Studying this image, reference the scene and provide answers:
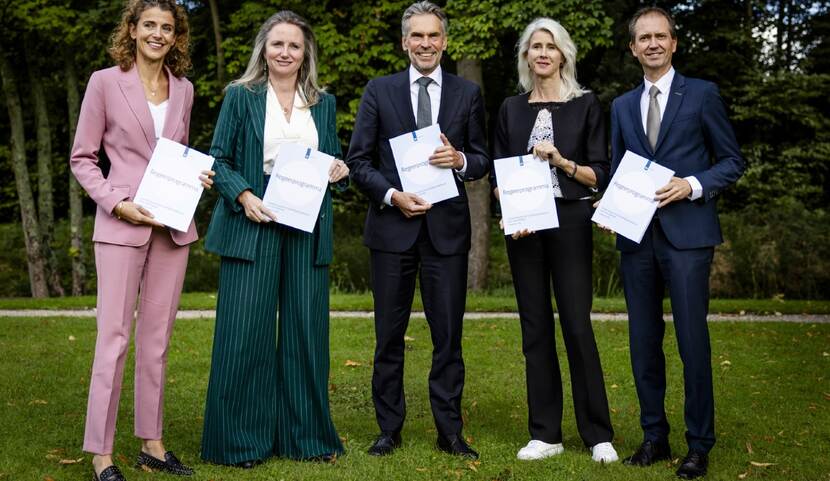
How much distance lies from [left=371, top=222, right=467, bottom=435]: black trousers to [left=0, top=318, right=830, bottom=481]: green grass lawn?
0.29 metres

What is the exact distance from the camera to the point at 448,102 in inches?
211

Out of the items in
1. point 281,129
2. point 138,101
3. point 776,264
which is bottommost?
point 776,264

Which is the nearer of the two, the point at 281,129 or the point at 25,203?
the point at 281,129

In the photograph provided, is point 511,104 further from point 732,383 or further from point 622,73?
point 622,73

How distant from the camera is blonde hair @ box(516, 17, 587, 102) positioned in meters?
5.17

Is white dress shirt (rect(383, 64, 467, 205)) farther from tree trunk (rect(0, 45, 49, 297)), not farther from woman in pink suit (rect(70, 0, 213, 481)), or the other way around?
tree trunk (rect(0, 45, 49, 297))

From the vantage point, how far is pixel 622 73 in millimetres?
18109

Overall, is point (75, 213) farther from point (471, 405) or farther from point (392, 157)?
point (392, 157)

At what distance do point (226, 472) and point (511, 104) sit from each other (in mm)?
2711

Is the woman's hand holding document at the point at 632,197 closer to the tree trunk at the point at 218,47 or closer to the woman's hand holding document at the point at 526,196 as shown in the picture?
the woman's hand holding document at the point at 526,196

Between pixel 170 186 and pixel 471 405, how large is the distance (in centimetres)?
328

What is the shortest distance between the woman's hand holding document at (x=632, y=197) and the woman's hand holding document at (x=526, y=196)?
0.28m

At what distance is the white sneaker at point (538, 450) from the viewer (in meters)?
5.40

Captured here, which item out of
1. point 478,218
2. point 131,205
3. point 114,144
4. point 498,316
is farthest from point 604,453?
point 478,218
